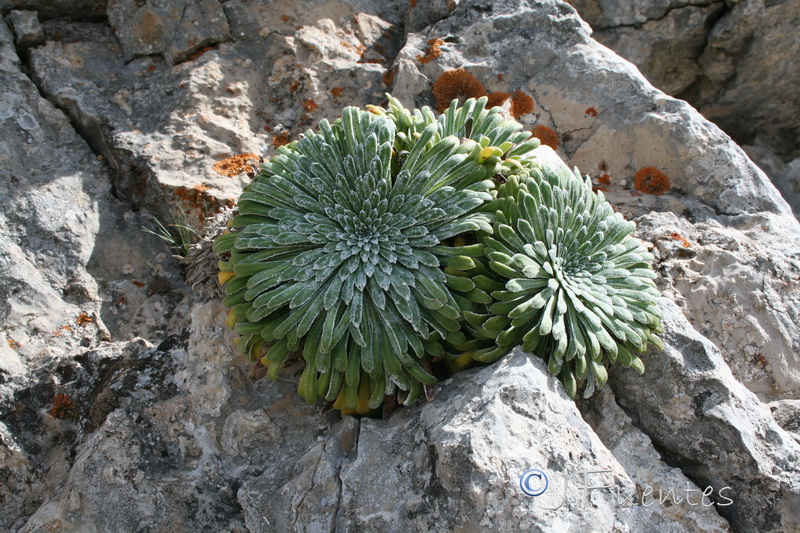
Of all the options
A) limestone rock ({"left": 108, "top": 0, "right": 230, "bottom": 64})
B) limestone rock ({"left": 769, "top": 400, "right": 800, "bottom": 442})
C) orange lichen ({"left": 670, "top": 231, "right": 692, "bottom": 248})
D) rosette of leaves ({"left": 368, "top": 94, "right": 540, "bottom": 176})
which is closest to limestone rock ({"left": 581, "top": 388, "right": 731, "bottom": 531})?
limestone rock ({"left": 769, "top": 400, "right": 800, "bottom": 442})

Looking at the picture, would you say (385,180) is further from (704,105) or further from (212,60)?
(704,105)

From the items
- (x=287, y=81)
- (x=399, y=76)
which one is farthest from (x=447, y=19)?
(x=287, y=81)

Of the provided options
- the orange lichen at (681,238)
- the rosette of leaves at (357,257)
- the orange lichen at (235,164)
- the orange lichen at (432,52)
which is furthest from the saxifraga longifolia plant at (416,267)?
the orange lichen at (432,52)

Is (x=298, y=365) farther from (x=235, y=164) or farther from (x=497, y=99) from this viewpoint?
(x=497, y=99)

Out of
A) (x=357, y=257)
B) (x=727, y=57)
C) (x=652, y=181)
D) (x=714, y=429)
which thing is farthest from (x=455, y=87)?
(x=727, y=57)

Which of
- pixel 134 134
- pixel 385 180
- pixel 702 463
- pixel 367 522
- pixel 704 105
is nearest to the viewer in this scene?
pixel 367 522

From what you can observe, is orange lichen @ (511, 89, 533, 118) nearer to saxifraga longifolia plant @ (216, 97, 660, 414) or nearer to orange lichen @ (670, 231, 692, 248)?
saxifraga longifolia plant @ (216, 97, 660, 414)
